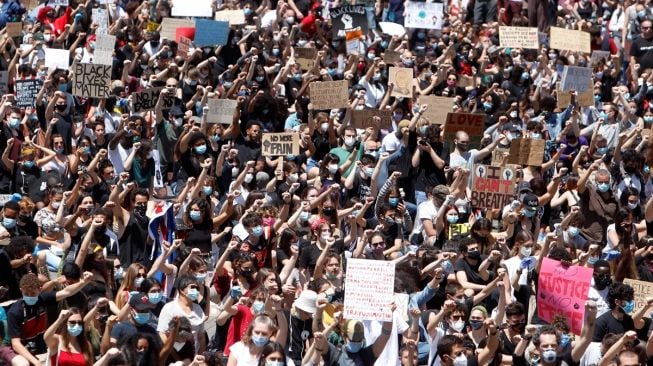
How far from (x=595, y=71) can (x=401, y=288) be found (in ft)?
32.5

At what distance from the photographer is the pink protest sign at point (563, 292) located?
520 inches

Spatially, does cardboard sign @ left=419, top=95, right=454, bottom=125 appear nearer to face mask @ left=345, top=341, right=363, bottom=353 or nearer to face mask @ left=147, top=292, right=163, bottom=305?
face mask @ left=147, top=292, right=163, bottom=305

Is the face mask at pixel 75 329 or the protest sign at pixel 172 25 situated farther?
the protest sign at pixel 172 25

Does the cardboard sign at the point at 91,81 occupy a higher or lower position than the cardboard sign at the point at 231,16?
lower

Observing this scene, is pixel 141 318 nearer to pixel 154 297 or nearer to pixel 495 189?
pixel 154 297

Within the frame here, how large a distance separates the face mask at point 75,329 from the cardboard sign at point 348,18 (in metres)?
11.7

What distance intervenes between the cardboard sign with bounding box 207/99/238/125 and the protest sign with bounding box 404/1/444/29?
6.45m

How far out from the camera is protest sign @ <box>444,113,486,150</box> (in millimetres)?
17844

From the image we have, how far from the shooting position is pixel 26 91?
59.9ft

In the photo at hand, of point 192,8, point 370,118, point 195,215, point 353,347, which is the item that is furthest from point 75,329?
point 192,8

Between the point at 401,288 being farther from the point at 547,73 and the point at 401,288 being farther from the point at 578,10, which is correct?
the point at 578,10

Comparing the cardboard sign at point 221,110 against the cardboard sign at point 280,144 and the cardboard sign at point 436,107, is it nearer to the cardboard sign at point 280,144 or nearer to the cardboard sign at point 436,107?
the cardboard sign at point 280,144

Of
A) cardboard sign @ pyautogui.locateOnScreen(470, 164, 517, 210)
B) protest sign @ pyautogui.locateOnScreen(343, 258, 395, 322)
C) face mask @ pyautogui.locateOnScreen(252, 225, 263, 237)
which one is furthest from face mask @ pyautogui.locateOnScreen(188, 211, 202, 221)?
cardboard sign @ pyautogui.locateOnScreen(470, 164, 517, 210)

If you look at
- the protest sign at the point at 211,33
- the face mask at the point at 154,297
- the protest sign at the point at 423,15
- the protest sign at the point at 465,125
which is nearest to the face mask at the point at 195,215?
the face mask at the point at 154,297
